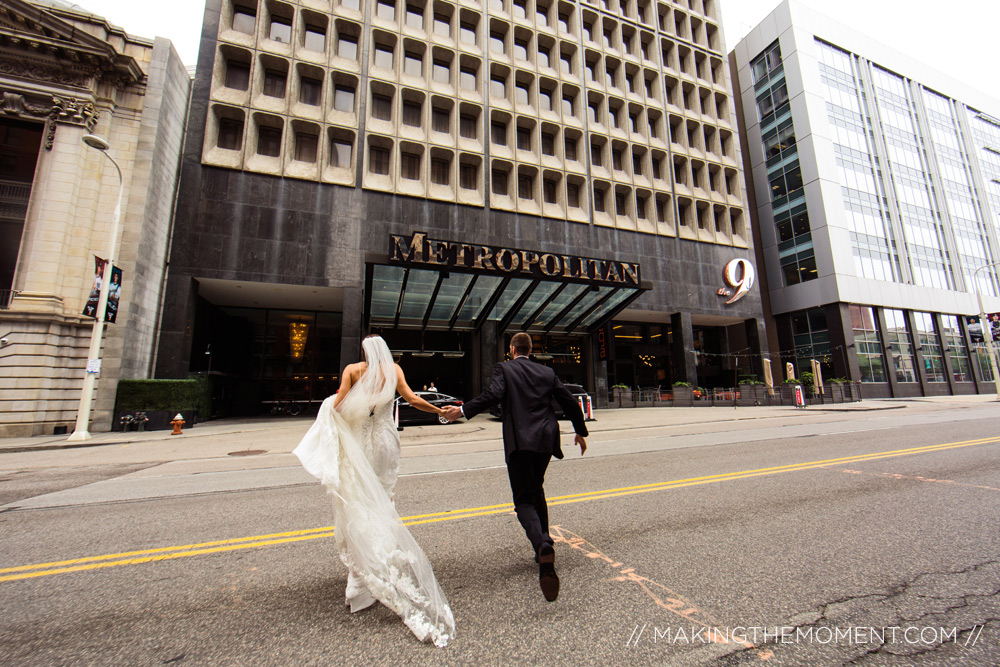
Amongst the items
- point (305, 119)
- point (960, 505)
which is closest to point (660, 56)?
point (305, 119)

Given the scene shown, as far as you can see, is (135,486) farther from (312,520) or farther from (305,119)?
(305,119)

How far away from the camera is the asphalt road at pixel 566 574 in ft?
7.29

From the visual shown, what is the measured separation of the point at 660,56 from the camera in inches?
1316

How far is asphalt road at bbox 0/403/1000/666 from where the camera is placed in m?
2.22

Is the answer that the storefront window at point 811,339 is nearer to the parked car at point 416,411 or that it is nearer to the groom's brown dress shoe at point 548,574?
the parked car at point 416,411

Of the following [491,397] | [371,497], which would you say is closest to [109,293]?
[371,497]

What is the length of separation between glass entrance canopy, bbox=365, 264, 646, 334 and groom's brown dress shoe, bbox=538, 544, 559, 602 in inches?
645

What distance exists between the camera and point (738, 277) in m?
31.0

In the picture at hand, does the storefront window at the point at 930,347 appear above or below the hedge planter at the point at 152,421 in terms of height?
above

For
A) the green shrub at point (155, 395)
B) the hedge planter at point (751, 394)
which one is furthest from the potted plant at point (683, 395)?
the green shrub at point (155, 395)

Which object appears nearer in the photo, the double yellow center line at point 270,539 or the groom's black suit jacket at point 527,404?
the groom's black suit jacket at point 527,404

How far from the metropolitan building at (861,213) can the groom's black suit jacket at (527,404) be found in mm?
Answer: 38804

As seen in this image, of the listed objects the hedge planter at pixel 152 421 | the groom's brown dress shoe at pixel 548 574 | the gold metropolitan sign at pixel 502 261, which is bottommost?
the groom's brown dress shoe at pixel 548 574

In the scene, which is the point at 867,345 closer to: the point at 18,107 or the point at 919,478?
the point at 919,478
